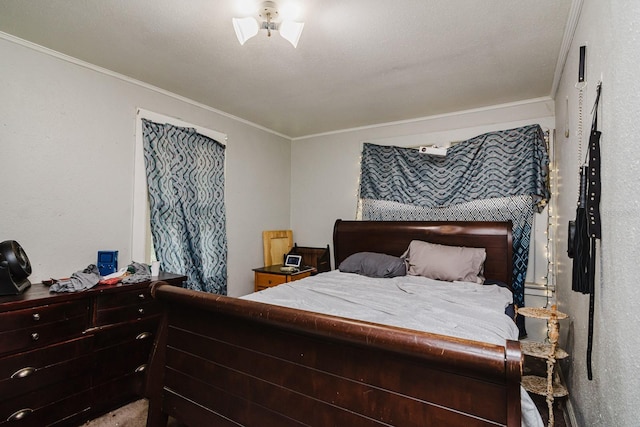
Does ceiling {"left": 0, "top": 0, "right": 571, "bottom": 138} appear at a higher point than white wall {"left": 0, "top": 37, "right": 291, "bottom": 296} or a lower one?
higher

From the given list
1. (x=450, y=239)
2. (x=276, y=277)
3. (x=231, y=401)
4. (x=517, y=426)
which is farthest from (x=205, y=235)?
(x=517, y=426)

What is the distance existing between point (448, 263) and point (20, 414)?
3.09 meters

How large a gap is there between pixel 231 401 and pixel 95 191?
2.00 meters

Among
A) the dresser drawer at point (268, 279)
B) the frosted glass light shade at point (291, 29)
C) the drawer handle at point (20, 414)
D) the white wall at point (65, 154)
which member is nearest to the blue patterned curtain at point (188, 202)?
the white wall at point (65, 154)

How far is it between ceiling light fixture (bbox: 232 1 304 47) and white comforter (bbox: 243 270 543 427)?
1.60 meters

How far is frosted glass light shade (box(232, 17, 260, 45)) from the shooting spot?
5.94 ft

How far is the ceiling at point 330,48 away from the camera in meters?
1.87

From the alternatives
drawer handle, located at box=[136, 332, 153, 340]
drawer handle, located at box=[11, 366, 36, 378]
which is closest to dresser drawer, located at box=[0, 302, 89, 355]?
drawer handle, located at box=[11, 366, 36, 378]

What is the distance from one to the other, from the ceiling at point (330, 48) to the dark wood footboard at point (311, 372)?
160cm

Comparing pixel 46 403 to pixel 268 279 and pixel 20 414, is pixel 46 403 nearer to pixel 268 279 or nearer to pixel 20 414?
pixel 20 414

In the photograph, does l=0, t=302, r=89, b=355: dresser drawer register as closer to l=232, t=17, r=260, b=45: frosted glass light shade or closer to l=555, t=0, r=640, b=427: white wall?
l=232, t=17, r=260, b=45: frosted glass light shade

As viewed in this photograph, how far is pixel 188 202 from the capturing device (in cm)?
317

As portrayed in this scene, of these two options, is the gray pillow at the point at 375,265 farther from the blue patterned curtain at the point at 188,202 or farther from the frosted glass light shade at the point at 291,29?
the frosted glass light shade at the point at 291,29

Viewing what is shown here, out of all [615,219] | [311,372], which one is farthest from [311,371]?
[615,219]
